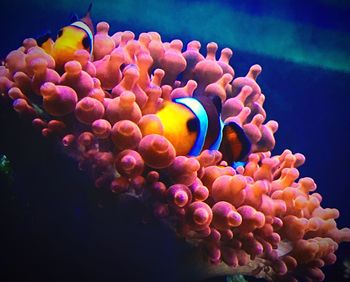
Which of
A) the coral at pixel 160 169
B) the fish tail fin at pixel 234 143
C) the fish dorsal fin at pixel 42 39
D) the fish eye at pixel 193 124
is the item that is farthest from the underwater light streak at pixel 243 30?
the fish eye at pixel 193 124

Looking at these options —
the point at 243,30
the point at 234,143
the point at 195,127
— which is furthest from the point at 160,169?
the point at 243,30

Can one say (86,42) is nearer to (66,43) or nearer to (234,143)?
(66,43)

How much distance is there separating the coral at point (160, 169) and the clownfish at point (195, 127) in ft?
0.18

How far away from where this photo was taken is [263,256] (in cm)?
157

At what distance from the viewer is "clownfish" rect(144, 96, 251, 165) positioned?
4.19 feet

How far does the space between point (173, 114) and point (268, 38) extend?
3.27 meters

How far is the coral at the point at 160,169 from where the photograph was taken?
120 centimetres

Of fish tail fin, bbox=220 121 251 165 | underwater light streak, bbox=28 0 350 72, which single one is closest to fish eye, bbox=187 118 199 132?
fish tail fin, bbox=220 121 251 165

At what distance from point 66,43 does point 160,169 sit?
25.6 inches

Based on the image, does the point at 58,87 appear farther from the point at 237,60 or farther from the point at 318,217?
the point at 237,60

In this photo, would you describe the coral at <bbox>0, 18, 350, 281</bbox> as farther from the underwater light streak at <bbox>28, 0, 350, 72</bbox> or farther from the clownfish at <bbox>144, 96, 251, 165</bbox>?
the underwater light streak at <bbox>28, 0, 350, 72</bbox>

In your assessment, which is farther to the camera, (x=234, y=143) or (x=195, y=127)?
(x=234, y=143)

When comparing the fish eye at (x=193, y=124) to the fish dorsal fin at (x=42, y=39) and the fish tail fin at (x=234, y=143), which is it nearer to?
the fish tail fin at (x=234, y=143)

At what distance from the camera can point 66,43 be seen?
1435mm
